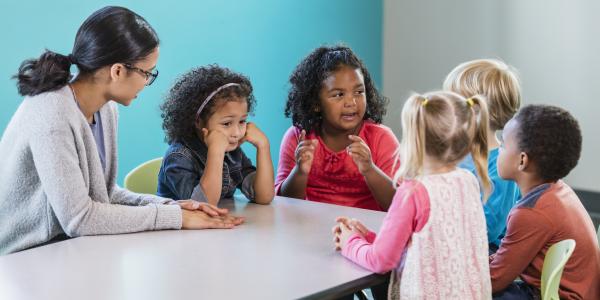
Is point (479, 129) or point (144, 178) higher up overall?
point (479, 129)

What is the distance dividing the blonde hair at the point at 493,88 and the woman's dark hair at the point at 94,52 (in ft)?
3.24

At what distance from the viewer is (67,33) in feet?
9.86

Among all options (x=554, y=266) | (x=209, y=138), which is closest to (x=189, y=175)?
(x=209, y=138)

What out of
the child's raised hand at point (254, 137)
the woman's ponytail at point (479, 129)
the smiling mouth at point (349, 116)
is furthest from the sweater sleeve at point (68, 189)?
the smiling mouth at point (349, 116)

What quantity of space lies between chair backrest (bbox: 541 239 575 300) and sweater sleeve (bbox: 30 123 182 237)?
3.36 feet

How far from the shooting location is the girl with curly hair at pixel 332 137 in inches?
100

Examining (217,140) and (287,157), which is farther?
(287,157)

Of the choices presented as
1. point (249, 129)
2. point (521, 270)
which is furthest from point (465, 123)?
point (249, 129)

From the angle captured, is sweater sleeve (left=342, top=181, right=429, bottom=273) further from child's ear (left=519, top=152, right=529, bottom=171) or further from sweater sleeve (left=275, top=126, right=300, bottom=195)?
sweater sleeve (left=275, top=126, right=300, bottom=195)

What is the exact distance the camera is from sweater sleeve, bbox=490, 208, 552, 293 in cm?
176

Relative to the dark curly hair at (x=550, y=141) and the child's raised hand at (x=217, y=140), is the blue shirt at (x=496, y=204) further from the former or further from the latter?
the child's raised hand at (x=217, y=140)

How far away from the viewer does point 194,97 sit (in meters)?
2.35

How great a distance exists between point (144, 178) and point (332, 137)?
71cm

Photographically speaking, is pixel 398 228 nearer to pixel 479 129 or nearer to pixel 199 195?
pixel 479 129
